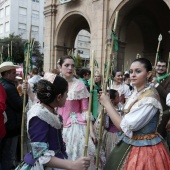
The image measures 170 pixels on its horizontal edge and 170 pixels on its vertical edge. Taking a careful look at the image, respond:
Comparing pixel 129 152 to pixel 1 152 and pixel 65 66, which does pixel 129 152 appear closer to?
pixel 65 66

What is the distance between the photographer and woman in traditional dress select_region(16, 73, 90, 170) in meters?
1.80

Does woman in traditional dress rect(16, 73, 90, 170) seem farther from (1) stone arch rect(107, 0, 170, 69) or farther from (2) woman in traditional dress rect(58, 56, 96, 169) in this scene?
(1) stone arch rect(107, 0, 170, 69)

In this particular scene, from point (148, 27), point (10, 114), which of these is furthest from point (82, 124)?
point (148, 27)

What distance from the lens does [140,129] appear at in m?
2.29

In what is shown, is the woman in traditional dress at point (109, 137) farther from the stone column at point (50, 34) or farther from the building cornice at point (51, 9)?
the building cornice at point (51, 9)

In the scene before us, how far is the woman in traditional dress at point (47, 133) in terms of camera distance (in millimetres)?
1801

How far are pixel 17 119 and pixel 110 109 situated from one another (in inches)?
79.6

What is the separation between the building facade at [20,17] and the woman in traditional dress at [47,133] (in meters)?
39.1

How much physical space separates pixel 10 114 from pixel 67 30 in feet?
38.8

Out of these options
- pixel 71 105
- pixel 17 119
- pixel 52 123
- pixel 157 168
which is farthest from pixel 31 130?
pixel 17 119

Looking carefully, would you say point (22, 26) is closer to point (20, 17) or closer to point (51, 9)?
point (20, 17)

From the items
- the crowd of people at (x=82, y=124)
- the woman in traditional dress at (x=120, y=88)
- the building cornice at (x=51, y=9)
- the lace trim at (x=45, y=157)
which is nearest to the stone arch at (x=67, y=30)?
the building cornice at (x=51, y=9)

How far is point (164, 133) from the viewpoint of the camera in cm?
462

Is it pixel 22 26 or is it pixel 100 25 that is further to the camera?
pixel 22 26
